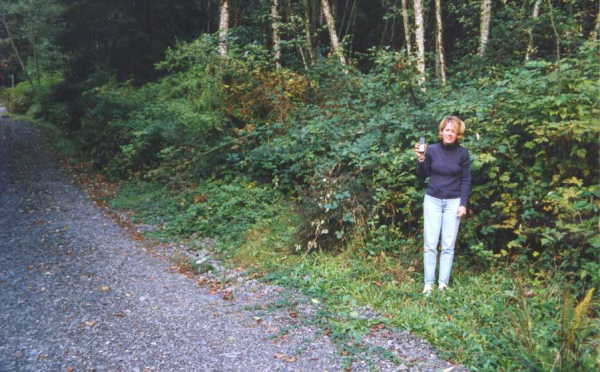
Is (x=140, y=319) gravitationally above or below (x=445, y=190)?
below

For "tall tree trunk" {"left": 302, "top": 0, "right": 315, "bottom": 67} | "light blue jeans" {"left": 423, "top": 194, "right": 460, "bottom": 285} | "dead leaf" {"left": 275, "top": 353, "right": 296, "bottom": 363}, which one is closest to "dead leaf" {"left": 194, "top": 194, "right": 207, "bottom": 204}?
"light blue jeans" {"left": 423, "top": 194, "right": 460, "bottom": 285}

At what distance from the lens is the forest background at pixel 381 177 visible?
481cm

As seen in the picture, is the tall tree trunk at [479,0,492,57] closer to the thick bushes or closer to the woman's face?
the thick bushes

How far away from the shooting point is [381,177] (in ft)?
22.2

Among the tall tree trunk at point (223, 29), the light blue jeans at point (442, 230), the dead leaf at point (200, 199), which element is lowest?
the dead leaf at point (200, 199)

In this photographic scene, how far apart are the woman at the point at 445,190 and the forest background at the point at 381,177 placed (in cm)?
44

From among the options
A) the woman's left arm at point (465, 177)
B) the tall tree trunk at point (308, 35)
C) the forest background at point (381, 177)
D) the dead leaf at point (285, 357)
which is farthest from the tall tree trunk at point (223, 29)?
the dead leaf at point (285, 357)

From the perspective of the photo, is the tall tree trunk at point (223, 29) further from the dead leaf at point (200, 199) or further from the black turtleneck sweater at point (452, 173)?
the black turtleneck sweater at point (452, 173)

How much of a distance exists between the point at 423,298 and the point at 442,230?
0.85 m

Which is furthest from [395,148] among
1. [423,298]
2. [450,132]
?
[423,298]

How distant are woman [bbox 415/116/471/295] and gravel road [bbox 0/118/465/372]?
1290 mm

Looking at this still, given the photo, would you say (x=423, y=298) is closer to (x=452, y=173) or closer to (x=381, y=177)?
(x=452, y=173)

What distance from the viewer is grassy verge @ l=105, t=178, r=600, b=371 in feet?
12.7

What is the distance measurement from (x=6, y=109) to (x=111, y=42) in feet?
61.1
